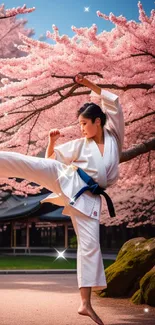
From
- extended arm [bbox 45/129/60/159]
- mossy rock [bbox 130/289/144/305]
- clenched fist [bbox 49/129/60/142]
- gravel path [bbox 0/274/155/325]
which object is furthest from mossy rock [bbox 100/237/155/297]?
clenched fist [bbox 49/129/60/142]

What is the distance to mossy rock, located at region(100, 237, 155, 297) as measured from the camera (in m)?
7.60

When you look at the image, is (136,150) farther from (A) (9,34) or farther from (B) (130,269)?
(A) (9,34)

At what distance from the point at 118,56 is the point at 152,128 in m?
2.52

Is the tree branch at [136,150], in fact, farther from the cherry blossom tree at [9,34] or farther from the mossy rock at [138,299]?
the cherry blossom tree at [9,34]

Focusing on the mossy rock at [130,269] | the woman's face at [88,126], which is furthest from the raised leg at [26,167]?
the mossy rock at [130,269]

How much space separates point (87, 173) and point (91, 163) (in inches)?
3.4

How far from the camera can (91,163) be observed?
4.11 metres

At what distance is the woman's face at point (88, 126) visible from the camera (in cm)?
415

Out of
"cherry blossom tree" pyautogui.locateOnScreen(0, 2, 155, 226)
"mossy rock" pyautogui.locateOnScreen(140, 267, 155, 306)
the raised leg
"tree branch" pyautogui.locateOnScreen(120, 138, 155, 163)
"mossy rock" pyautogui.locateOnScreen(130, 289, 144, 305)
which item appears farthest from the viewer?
"mossy rock" pyautogui.locateOnScreen(130, 289, 144, 305)

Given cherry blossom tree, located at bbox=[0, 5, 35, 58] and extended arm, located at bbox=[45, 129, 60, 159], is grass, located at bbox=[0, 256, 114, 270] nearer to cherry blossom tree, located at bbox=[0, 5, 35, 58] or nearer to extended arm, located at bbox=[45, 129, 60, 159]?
cherry blossom tree, located at bbox=[0, 5, 35, 58]

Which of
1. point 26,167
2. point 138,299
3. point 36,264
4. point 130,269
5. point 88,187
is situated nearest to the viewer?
point 26,167

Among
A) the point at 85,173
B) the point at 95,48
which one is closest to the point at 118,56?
the point at 95,48

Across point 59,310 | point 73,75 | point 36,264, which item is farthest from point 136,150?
point 36,264

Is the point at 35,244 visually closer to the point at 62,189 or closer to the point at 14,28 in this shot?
the point at 14,28
